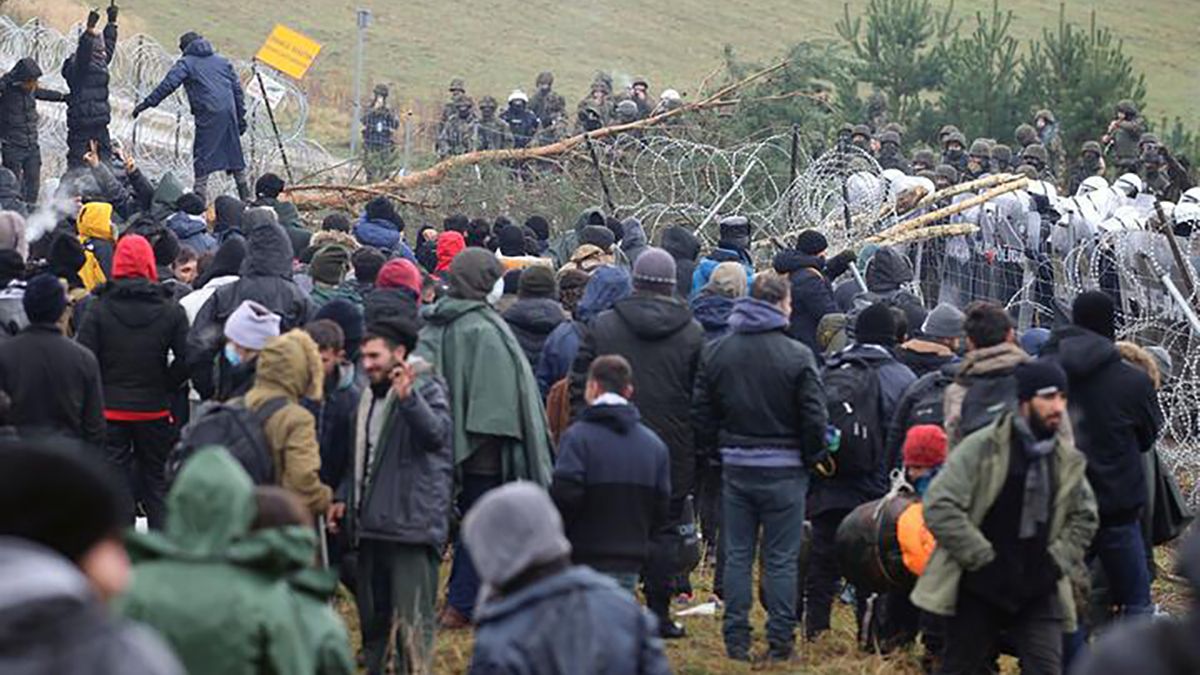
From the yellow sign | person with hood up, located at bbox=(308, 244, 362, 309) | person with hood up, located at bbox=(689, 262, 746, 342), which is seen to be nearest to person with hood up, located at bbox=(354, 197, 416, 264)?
person with hood up, located at bbox=(308, 244, 362, 309)

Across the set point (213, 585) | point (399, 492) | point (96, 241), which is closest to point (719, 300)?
point (399, 492)

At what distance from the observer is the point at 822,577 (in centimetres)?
1117

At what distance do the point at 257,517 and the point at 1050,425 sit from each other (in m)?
3.70

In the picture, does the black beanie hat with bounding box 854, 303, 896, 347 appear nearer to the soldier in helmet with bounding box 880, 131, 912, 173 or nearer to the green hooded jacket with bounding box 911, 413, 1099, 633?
the green hooded jacket with bounding box 911, 413, 1099, 633

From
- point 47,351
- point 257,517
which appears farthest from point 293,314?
point 257,517

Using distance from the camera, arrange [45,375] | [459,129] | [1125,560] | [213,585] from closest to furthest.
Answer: [213,585] < [45,375] < [1125,560] < [459,129]

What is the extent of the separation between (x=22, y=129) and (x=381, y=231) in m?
7.07

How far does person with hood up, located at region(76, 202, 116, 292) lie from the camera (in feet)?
45.5

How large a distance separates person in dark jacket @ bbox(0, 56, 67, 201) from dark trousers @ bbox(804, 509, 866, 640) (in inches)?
438

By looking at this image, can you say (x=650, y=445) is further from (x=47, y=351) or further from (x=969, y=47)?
(x=969, y=47)

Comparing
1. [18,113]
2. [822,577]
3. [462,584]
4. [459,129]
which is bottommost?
[462,584]

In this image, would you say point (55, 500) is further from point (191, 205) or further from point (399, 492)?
point (191, 205)

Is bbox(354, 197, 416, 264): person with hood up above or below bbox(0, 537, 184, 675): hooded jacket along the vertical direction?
above

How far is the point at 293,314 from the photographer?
11375 mm
